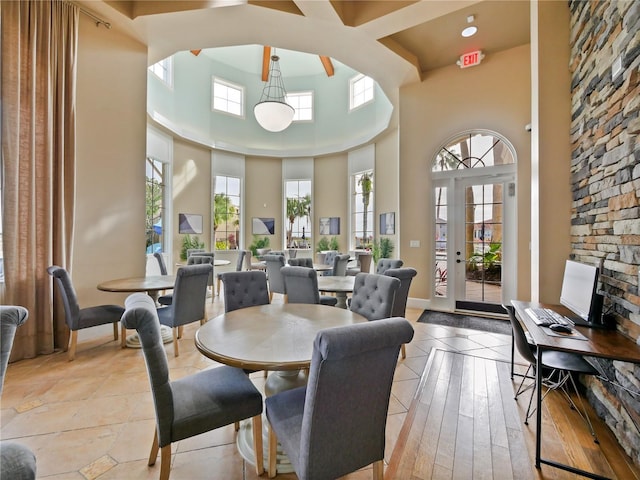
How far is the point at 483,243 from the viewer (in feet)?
16.1

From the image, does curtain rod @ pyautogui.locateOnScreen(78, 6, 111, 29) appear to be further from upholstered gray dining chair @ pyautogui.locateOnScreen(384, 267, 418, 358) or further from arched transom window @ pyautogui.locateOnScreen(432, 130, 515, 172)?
arched transom window @ pyautogui.locateOnScreen(432, 130, 515, 172)

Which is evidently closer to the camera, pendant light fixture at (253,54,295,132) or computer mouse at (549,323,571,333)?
computer mouse at (549,323,571,333)

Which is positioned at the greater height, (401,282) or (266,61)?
(266,61)

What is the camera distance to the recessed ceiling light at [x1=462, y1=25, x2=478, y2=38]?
4125mm

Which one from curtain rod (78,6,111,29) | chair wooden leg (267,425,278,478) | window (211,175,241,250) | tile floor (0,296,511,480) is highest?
curtain rod (78,6,111,29)

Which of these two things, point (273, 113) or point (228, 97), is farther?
point (228, 97)

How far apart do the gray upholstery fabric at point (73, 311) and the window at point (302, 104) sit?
706 centimetres

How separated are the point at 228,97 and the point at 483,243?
737 cm

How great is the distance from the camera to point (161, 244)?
6.77 metres

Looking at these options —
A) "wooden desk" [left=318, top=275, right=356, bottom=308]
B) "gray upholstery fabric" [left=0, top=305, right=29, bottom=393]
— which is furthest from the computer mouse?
"gray upholstery fabric" [left=0, top=305, right=29, bottom=393]

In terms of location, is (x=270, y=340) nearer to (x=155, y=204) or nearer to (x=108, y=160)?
(x=108, y=160)

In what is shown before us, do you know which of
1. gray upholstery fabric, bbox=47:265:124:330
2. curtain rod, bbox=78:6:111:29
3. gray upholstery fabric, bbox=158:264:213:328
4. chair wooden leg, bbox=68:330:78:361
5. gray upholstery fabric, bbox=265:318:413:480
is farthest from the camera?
curtain rod, bbox=78:6:111:29

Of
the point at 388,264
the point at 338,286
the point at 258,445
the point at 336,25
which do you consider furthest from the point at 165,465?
the point at 336,25

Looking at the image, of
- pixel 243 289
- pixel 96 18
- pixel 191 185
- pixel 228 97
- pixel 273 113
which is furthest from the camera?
pixel 228 97
